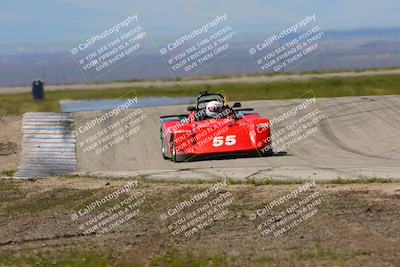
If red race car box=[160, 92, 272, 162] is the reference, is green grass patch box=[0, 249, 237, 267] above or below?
below

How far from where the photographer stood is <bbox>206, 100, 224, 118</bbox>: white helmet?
878 inches

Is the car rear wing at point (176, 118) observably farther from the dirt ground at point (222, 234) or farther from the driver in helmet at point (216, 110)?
the dirt ground at point (222, 234)

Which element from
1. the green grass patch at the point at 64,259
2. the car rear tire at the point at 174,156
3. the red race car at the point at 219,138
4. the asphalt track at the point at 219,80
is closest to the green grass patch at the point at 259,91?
the asphalt track at the point at 219,80

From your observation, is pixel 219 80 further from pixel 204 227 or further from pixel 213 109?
pixel 204 227

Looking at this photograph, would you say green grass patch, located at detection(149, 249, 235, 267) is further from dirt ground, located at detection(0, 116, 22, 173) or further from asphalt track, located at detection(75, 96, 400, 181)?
dirt ground, located at detection(0, 116, 22, 173)

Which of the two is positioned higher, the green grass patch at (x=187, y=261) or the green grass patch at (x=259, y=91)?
the green grass patch at (x=259, y=91)

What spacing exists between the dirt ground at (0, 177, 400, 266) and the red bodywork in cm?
538

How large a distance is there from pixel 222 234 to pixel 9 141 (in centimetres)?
1841

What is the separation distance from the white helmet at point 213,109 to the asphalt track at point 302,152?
1.75 m

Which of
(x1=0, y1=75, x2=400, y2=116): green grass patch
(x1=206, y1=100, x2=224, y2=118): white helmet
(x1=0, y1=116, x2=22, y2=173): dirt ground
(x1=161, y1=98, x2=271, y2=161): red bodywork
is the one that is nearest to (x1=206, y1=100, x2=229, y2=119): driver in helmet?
(x1=206, y1=100, x2=224, y2=118): white helmet

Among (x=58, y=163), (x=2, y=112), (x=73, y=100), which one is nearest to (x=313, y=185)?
(x=58, y=163)

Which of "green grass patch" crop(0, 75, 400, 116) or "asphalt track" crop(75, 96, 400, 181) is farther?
"green grass patch" crop(0, 75, 400, 116)

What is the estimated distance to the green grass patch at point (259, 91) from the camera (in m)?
41.6

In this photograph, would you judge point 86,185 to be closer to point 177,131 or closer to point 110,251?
point 177,131
